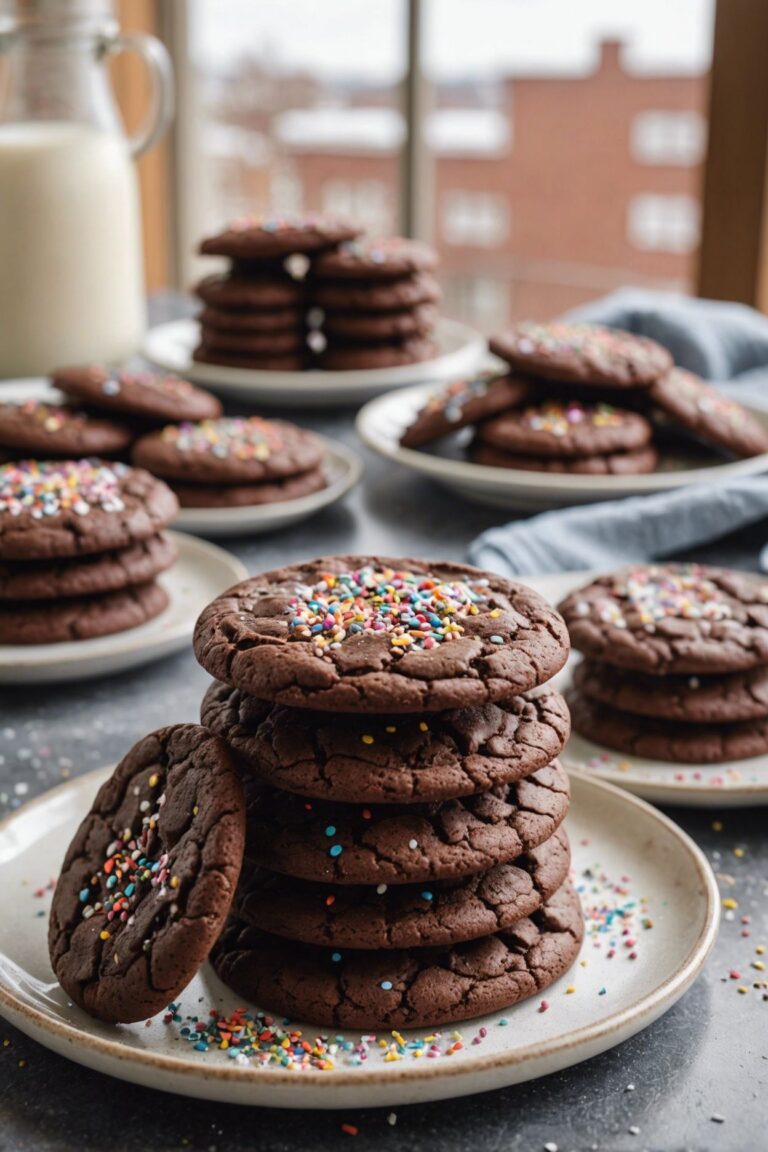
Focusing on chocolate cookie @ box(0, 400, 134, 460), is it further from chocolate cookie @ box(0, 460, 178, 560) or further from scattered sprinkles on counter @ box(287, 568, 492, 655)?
scattered sprinkles on counter @ box(287, 568, 492, 655)

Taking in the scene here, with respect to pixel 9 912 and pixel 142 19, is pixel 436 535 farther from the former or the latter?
pixel 142 19

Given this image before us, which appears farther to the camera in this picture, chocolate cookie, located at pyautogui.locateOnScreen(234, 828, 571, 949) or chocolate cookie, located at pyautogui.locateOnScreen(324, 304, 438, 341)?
chocolate cookie, located at pyautogui.locateOnScreen(324, 304, 438, 341)

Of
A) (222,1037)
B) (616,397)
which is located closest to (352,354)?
(616,397)

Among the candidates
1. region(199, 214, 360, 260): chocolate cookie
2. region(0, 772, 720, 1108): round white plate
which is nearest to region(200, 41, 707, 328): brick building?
region(199, 214, 360, 260): chocolate cookie

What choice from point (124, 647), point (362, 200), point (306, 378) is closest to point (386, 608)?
point (124, 647)

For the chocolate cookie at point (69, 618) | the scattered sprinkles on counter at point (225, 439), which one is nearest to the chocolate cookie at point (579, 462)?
the scattered sprinkles on counter at point (225, 439)

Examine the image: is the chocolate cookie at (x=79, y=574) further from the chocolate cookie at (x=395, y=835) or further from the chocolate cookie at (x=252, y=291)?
the chocolate cookie at (x=252, y=291)
